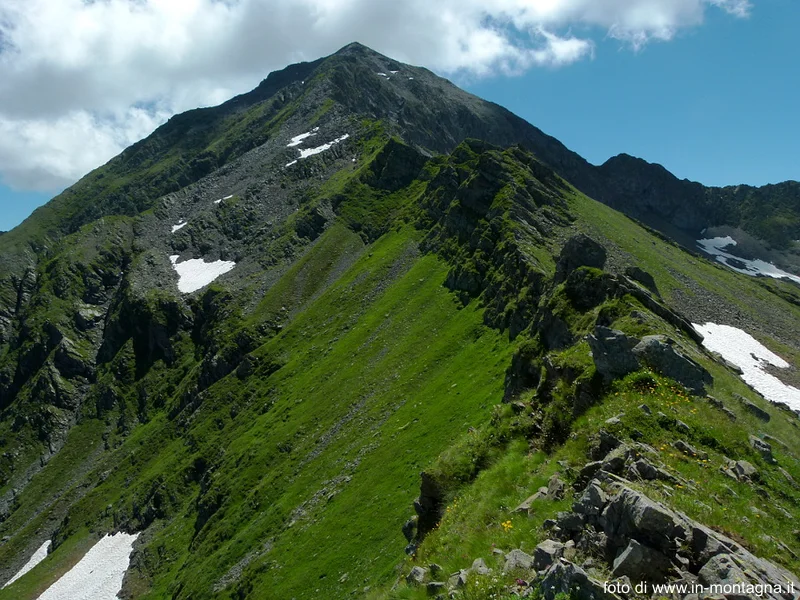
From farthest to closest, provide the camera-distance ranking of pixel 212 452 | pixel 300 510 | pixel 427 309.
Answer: pixel 212 452 → pixel 427 309 → pixel 300 510

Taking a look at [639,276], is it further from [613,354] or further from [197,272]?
[197,272]

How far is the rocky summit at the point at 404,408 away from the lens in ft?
45.4

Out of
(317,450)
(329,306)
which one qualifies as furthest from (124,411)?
(317,450)

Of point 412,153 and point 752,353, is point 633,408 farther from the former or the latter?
point 412,153

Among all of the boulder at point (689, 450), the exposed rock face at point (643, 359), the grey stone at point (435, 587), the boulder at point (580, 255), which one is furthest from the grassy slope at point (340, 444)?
the boulder at point (580, 255)

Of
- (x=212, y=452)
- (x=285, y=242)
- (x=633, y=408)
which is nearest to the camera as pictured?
(x=633, y=408)

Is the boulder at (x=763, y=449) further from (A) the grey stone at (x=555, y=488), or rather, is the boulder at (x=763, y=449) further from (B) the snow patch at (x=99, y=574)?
(B) the snow patch at (x=99, y=574)

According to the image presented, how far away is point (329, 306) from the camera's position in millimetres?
118250

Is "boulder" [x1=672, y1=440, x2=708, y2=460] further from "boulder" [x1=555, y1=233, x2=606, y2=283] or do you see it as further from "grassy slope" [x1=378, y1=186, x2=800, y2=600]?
"boulder" [x1=555, y1=233, x2=606, y2=283]

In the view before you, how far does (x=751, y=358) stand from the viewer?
267 ft

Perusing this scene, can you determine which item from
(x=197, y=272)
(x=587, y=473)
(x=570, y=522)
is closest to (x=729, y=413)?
(x=587, y=473)

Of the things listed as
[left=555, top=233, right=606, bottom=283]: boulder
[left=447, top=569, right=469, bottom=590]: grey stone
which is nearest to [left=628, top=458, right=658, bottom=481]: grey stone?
[left=447, top=569, right=469, bottom=590]: grey stone

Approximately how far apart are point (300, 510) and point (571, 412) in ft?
176

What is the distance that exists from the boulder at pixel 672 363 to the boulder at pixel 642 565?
10.7 metres
